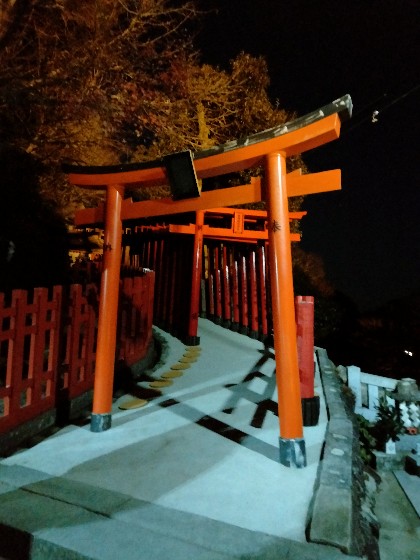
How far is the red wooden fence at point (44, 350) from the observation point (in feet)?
12.6

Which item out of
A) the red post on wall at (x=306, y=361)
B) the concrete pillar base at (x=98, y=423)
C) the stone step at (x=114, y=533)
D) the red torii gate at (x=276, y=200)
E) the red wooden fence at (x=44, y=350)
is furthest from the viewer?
the red post on wall at (x=306, y=361)

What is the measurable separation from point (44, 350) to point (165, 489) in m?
2.44

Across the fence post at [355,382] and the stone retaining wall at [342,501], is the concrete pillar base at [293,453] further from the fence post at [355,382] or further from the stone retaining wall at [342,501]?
the fence post at [355,382]

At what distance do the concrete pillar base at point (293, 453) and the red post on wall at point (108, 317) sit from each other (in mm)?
1840

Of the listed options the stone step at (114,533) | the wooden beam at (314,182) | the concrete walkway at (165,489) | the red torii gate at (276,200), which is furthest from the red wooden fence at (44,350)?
the wooden beam at (314,182)

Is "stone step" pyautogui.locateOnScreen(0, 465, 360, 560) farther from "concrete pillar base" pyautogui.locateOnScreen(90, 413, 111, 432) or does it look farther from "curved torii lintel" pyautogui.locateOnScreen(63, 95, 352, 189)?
"curved torii lintel" pyautogui.locateOnScreen(63, 95, 352, 189)

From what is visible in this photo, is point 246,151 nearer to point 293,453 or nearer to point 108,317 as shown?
point 108,317

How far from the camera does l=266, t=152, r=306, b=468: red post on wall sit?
140 inches

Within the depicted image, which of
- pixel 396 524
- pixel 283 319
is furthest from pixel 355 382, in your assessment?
pixel 283 319

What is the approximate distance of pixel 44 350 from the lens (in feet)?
15.8

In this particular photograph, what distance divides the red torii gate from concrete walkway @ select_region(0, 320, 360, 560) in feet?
1.27

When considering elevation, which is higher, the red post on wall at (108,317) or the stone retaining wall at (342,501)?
the red post on wall at (108,317)

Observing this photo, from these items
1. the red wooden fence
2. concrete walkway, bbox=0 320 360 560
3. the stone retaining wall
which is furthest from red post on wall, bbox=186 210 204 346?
the stone retaining wall

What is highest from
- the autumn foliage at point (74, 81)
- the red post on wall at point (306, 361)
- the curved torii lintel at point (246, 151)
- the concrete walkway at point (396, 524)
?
the autumn foliage at point (74, 81)
